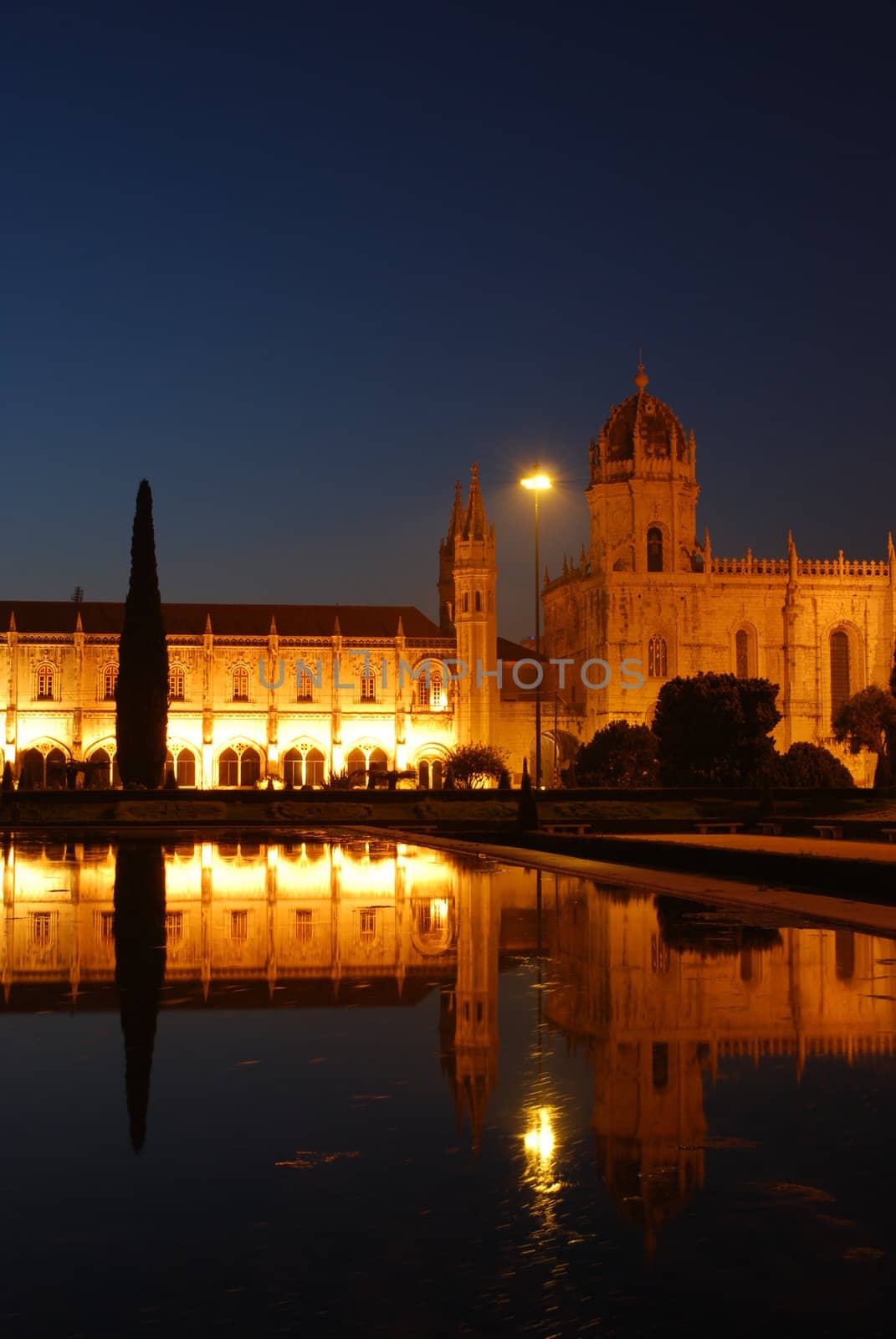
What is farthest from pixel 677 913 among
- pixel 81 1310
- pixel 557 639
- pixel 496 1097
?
pixel 557 639

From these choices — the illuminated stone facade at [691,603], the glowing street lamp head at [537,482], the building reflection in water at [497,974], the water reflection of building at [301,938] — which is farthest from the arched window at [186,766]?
the building reflection in water at [497,974]

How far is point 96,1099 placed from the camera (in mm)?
6715

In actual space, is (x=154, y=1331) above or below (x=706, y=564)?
below

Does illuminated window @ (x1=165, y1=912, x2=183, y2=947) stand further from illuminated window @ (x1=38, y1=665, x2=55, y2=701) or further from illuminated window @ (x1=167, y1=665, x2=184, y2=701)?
illuminated window @ (x1=38, y1=665, x2=55, y2=701)

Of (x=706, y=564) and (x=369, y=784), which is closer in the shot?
(x=369, y=784)

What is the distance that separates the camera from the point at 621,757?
59.7 metres

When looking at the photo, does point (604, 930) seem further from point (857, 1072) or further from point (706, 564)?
point (706, 564)

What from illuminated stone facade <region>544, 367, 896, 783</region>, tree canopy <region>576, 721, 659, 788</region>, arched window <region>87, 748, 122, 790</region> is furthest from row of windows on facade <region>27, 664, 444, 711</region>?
tree canopy <region>576, 721, 659, 788</region>

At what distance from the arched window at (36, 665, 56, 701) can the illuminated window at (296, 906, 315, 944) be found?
60877 mm

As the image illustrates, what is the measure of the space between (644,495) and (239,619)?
22.7m

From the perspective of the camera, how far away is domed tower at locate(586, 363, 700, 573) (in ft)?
248

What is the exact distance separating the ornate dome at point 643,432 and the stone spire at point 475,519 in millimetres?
7373

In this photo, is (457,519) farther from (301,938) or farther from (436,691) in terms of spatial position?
(301,938)

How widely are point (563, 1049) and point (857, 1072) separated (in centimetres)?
156
